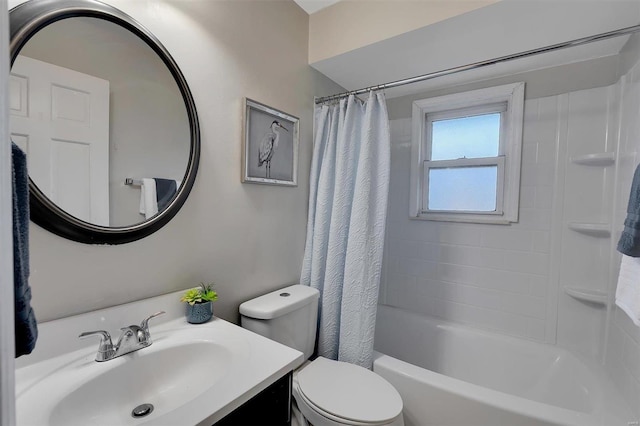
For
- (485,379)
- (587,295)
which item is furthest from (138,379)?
(587,295)

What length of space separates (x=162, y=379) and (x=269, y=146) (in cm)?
110

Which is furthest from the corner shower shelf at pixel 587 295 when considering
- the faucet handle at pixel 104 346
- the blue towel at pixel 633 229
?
the faucet handle at pixel 104 346

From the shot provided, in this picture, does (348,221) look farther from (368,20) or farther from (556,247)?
(556,247)

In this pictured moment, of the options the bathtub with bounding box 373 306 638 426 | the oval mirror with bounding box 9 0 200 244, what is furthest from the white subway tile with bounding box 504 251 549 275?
the oval mirror with bounding box 9 0 200 244

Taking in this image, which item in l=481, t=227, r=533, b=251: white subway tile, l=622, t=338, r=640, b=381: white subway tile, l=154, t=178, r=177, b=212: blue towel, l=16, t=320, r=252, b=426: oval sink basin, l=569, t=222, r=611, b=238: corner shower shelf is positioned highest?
l=154, t=178, r=177, b=212: blue towel

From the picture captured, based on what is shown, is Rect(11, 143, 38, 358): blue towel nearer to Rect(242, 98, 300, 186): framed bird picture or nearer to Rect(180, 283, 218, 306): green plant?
Rect(180, 283, 218, 306): green plant

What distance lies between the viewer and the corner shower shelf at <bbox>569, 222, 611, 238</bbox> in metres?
1.51

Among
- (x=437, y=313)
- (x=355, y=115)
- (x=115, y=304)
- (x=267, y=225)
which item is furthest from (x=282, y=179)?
(x=437, y=313)

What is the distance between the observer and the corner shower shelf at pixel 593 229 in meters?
1.51

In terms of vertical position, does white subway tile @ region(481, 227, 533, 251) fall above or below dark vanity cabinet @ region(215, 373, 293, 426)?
above

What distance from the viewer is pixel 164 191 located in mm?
1071

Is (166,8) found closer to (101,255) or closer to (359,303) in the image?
(101,255)

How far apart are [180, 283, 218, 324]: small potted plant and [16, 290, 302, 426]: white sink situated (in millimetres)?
33

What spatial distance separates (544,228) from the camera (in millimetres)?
1738
